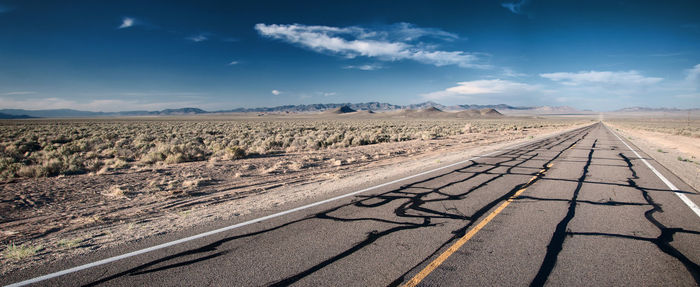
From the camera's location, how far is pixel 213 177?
416 inches

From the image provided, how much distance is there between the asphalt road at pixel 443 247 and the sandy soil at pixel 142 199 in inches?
34.4

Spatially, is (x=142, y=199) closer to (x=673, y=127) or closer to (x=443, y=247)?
(x=443, y=247)

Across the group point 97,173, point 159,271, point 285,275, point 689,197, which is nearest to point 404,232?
point 285,275

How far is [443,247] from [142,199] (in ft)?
24.8

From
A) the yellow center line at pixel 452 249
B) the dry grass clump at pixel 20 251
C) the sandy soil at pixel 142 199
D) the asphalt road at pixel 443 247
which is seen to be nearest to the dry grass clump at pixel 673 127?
the asphalt road at pixel 443 247

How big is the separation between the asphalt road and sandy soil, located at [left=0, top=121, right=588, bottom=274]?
2.87ft

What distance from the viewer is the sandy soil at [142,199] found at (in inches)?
202

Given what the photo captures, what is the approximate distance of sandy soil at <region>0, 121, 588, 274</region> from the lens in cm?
513

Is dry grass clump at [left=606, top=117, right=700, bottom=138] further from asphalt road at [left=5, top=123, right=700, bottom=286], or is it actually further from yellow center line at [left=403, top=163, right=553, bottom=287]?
yellow center line at [left=403, top=163, right=553, bottom=287]

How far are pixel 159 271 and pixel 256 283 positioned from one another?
1.34m

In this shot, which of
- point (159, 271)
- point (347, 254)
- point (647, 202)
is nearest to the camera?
point (159, 271)

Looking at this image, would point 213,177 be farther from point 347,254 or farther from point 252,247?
point 347,254

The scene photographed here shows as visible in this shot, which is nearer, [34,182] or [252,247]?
[252,247]

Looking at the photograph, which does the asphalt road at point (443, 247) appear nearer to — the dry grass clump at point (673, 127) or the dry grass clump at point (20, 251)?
the dry grass clump at point (20, 251)
